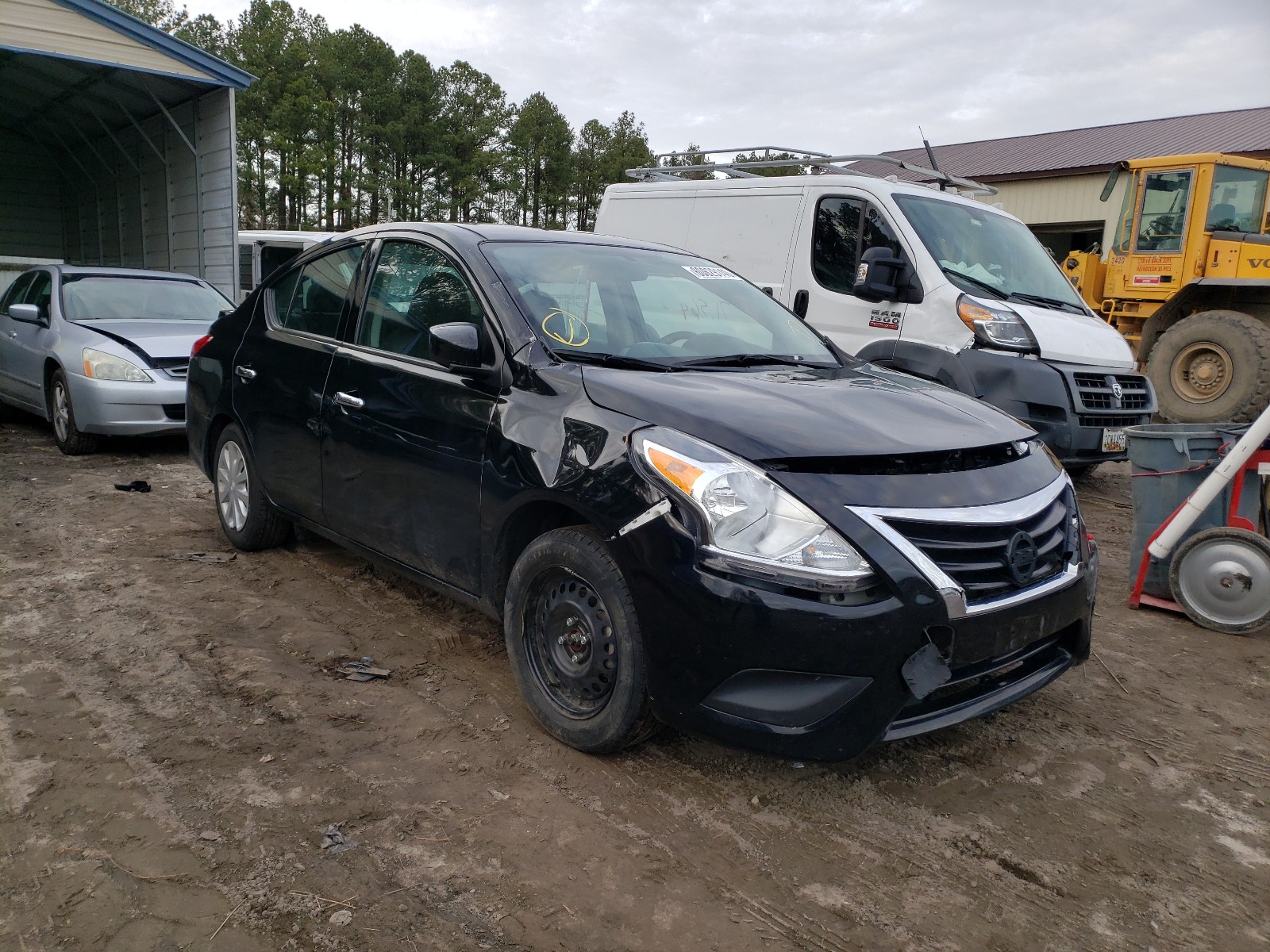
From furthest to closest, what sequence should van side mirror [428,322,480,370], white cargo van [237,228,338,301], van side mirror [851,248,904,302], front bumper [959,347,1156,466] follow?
white cargo van [237,228,338,301]
van side mirror [851,248,904,302]
front bumper [959,347,1156,466]
van side mirror [428,322,480,370]

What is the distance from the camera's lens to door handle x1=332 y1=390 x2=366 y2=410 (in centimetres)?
386

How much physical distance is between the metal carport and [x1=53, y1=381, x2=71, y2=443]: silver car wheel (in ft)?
18.9

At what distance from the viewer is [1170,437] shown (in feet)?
14.7

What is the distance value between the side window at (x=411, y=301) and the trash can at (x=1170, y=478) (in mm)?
3328

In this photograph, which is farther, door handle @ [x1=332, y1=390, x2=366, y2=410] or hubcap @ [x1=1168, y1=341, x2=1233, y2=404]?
hubcap @ [x1=1168, y1=341, x2=1233, y2=404]

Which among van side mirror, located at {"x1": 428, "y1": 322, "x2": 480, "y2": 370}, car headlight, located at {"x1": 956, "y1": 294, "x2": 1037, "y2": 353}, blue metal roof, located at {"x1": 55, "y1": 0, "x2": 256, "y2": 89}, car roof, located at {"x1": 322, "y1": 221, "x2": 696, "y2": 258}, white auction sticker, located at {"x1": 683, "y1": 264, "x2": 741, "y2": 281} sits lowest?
van side mirror, located at {"x1": 428, "y1": 322, "x2": 480, "y2": 370}

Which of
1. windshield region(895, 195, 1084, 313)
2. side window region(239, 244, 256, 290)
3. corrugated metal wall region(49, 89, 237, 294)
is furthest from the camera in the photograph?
side window region(239, 244, 256, 290)

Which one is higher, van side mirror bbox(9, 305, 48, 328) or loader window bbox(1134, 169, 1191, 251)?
loader window bbox(1134, 169, 1191, 251)

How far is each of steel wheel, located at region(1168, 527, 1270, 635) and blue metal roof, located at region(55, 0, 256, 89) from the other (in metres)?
12.5

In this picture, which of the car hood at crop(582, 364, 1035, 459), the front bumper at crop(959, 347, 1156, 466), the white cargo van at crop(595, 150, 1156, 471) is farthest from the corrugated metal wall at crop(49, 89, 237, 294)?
the car hood at crop(582, 364, 1035, 459)

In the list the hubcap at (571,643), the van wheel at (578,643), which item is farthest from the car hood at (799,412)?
the hubcap at (571,643)

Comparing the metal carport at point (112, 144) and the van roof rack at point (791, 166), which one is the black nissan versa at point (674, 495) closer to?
the van roof rack at point (791, 166)

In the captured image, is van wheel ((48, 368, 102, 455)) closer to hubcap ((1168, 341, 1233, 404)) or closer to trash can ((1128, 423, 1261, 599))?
trash can ((1128, 423, 1261, 599))

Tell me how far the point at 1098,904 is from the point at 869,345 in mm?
5028
